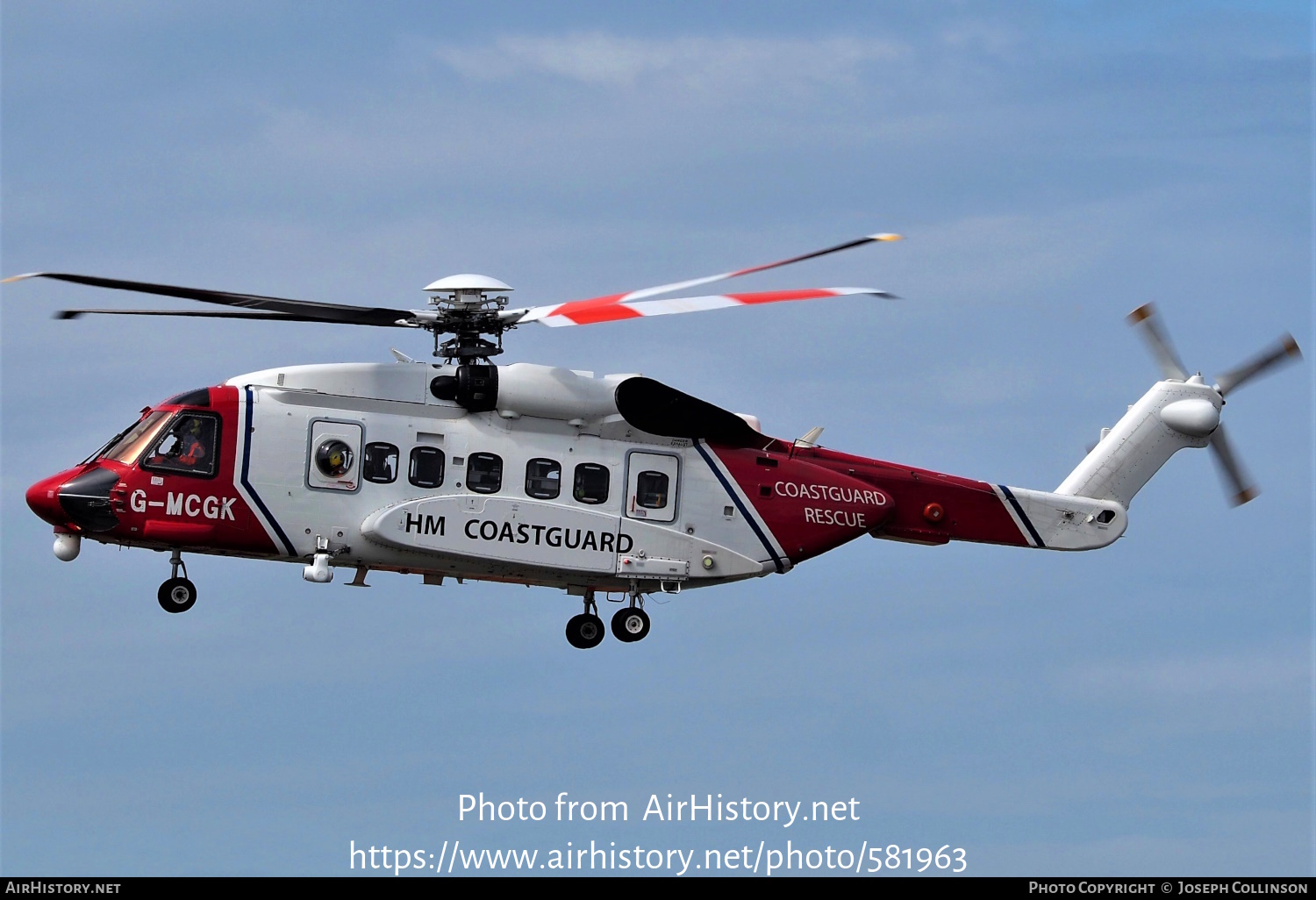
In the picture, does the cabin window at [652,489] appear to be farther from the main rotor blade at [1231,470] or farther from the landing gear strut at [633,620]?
the main rotor blade at [1231,470]

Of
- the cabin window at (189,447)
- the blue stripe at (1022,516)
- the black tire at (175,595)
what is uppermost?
the blue stripe at (1022,516)

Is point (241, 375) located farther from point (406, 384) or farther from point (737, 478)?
A: point (737, 478)

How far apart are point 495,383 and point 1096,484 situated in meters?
9.17

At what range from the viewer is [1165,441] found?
30047mm

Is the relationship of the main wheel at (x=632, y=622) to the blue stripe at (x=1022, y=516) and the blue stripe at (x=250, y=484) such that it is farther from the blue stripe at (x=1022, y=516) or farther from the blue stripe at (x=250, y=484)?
the blue stripe at (x=1022, y=516)

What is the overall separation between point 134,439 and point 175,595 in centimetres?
204

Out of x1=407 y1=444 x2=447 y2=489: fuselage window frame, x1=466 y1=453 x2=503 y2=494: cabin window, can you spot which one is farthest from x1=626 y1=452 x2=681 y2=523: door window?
x1=407 y1=444 x2=447 y2=489: fuselage window frame

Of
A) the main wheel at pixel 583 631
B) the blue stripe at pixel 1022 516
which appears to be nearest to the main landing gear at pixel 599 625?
the main wheel at pixel 583 631

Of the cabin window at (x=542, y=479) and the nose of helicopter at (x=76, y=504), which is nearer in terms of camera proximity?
the nose of helicopter at (x=76, y=504)

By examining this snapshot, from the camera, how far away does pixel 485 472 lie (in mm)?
26172

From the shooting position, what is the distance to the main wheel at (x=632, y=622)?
89.6 ft

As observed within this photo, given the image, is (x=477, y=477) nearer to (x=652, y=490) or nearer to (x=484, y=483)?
(x=484, y=483)

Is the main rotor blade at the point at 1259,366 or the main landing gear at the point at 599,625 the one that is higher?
the main rotor blade at the point at 1259,366

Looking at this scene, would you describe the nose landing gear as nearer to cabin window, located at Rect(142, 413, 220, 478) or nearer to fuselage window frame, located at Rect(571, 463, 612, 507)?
fuselage window frame, located at Rect(571, 463, 612, 507)
